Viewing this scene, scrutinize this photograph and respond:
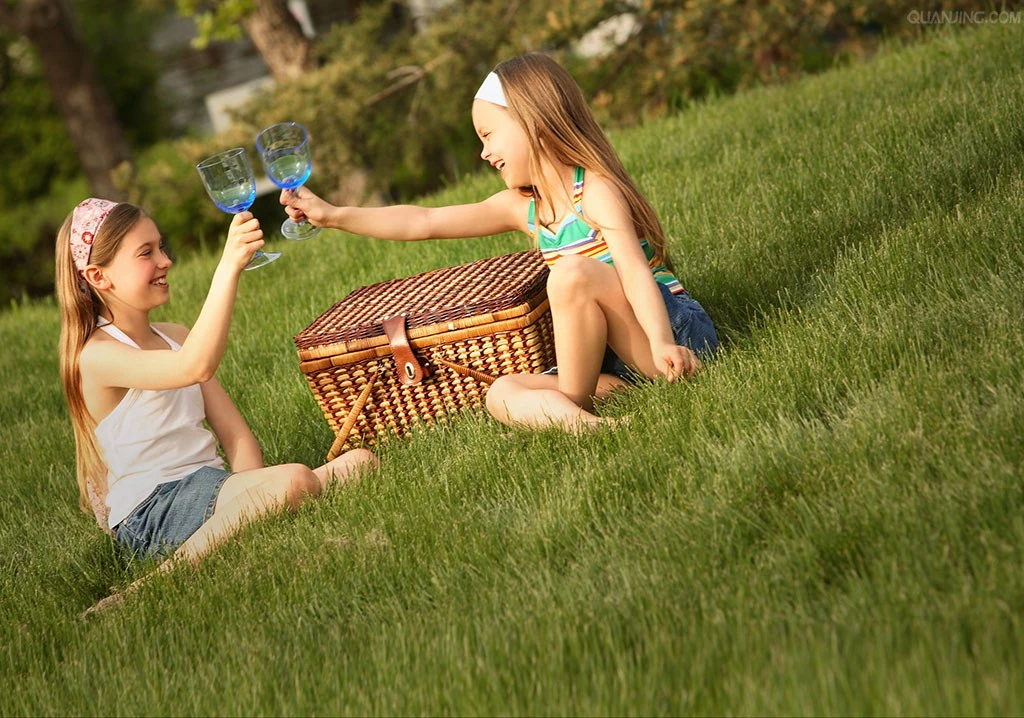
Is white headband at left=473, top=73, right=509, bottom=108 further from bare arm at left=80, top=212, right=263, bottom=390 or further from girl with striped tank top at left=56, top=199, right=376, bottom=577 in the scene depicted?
girl with striped tank top at left=56, top=199, right=376, bottom=577

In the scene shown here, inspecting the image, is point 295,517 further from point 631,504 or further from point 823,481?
point 823,481

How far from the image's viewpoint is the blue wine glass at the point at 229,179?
3.50 m

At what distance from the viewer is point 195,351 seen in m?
3.60

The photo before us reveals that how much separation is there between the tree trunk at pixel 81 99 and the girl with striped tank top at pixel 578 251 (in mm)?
9694

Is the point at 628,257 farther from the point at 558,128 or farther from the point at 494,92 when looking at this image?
the point at 494,92

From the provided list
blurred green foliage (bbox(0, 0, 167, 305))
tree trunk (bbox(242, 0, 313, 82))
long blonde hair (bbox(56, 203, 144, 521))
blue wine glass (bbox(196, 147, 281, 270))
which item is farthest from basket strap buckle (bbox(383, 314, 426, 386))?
blurred green foliage (bbox(0, 0, 167, 305))

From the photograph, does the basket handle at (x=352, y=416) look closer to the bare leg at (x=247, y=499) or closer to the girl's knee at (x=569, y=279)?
the bare leg at (x=247, y=499)

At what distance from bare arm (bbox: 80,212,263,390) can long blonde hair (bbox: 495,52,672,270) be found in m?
0.93

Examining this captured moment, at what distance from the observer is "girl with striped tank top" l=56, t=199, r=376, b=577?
3.79m

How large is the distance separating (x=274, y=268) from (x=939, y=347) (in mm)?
4832

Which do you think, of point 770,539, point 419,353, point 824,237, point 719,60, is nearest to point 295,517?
point 419,353

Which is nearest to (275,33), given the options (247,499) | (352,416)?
(352,416)

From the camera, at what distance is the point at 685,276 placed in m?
4.82

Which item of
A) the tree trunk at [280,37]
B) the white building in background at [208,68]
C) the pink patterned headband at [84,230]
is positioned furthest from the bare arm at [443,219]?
the white building in background at [208,68]
